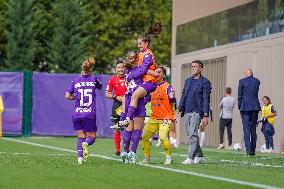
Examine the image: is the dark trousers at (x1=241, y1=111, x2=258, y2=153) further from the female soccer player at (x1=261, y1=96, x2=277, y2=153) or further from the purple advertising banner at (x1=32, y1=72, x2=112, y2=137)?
the purple advertising banner at (x1=32, y1=72, x2=112, y2=137)

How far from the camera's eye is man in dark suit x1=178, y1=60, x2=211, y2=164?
58.5ft

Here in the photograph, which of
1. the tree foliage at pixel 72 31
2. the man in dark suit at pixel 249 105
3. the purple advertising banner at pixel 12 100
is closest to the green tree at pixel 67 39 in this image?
the tree foliage at pixel 72 31

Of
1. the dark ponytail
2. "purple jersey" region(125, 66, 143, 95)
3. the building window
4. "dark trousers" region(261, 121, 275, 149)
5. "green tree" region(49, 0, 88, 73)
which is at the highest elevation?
"green tree" region(49, 0, 88, 73)

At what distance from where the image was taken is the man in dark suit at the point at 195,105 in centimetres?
1782

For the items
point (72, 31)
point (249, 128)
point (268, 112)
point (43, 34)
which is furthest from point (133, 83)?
point (43, 34)

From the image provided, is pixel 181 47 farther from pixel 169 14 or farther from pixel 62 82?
pixel 169 14

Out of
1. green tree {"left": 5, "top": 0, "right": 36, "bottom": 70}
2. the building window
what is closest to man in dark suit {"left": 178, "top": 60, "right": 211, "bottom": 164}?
the building window

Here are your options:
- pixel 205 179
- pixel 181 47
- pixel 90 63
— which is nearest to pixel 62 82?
pixel 181 47

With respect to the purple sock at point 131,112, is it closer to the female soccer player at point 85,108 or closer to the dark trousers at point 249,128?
the female soccer player at point 85,108

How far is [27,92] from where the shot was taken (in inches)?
1441

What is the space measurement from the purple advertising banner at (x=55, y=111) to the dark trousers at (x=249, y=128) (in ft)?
44.6

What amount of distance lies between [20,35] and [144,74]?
150 ft

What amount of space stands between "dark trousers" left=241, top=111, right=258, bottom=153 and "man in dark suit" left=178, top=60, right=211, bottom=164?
5001 mm

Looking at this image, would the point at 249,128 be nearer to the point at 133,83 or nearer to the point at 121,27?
the point at 133,83
